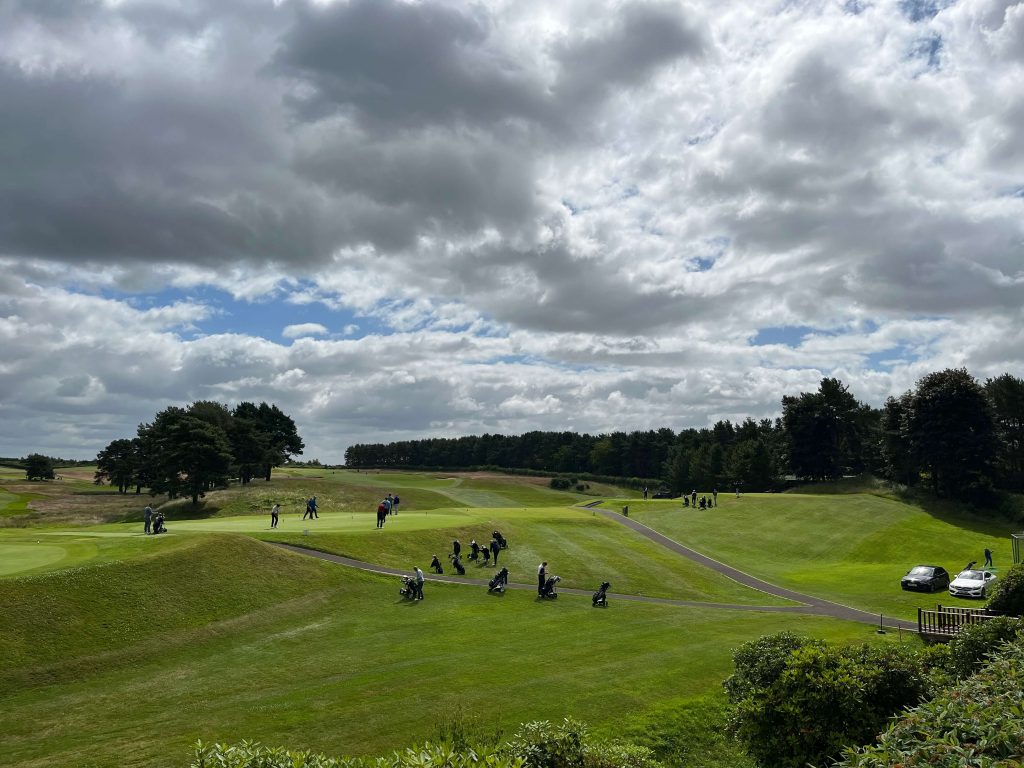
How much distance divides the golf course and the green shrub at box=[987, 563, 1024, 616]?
12.5ft

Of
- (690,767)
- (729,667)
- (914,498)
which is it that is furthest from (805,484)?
(690,767)

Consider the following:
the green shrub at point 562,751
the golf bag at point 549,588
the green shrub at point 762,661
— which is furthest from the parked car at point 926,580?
the green shrub at point 562,751

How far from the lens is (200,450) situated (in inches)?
3164

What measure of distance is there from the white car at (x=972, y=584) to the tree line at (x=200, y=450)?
2907 inches

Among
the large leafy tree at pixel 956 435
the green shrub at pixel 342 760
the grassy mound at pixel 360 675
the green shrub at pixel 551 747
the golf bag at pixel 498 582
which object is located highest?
the large leafy tree at pixel 956 435

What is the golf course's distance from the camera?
1986 cm

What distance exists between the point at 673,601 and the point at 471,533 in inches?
660

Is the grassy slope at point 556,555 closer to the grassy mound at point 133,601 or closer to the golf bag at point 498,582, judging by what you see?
the golf bag at point 498,582

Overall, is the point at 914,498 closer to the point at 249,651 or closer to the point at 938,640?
the point at 938,640

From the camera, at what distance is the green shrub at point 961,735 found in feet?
22.9

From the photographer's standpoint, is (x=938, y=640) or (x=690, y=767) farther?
(x=938, y=640)

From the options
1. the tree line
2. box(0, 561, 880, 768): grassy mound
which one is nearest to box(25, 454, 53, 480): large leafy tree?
the tree line

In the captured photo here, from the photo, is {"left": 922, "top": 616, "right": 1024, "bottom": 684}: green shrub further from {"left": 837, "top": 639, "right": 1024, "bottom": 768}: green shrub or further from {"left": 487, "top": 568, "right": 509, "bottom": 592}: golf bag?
{"left": 487, "top": 568, "right": 509, "bottom": 592}: golf bag

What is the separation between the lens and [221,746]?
8734mm
